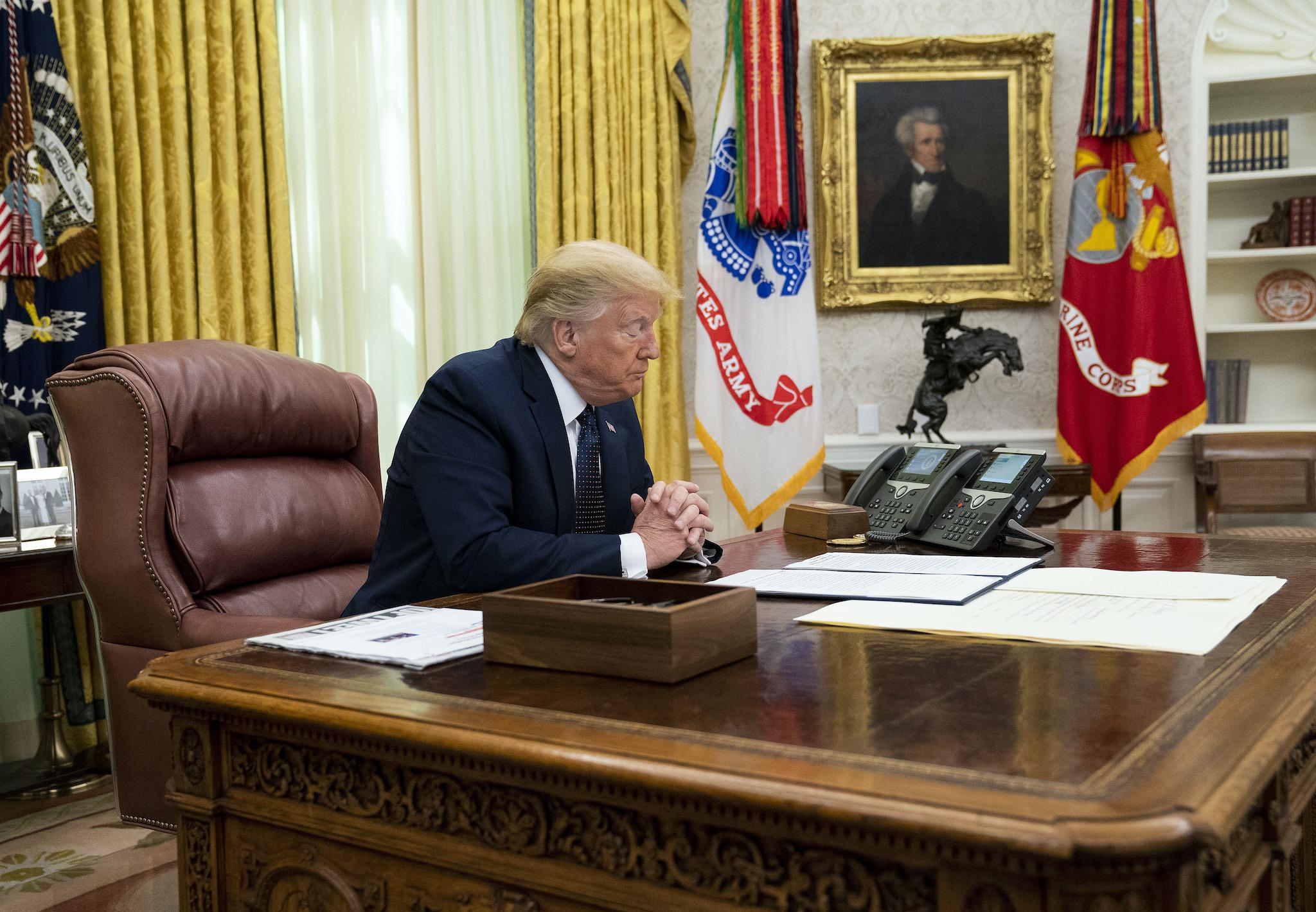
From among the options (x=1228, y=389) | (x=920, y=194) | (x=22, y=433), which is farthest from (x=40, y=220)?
(x=1228, y=389)

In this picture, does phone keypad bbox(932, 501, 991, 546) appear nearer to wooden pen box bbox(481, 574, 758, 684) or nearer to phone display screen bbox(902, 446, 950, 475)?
phone display screen bbox(902, 446, 950, 475)

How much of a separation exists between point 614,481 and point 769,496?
8.13ft

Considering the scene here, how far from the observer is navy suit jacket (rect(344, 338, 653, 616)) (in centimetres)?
178

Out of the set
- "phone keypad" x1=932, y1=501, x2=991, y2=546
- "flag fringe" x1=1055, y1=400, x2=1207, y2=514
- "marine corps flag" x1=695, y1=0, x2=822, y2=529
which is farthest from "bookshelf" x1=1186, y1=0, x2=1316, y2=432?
"phone keypad" x1=932, y1=501, x2=991, y2=546

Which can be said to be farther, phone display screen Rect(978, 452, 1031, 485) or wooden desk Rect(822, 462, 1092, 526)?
wooden desk Rect(822, 462, 1092, 526)

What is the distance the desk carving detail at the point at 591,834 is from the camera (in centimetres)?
77

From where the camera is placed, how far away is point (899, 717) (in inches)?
35.9

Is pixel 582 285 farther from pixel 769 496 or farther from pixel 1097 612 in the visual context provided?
pixel 769 496

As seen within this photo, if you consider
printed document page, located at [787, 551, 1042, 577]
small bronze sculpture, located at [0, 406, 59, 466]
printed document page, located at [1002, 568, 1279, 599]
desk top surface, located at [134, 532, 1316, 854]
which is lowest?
printed document page, located at [787, 551, 1042, 577]

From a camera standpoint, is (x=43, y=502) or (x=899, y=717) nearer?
(x=899, y=717)

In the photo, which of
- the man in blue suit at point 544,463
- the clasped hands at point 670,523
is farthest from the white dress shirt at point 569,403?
the clasped hands at point 670,523

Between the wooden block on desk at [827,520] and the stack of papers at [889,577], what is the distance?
25cm

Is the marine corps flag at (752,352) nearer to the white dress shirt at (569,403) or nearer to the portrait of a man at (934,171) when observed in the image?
the portrait of a man at (934,171)

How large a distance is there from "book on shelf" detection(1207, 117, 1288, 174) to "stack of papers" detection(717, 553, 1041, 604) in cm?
370
